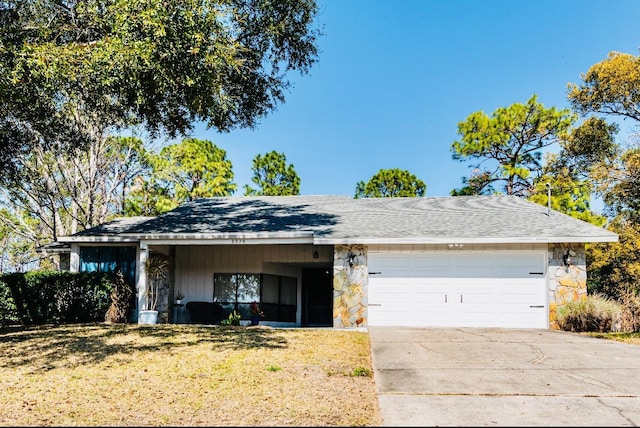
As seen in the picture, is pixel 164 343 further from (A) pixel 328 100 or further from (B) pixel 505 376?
(A) pixel 328 100

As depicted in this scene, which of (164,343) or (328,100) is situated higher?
(328,100)

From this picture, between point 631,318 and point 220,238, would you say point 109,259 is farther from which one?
point 631,318

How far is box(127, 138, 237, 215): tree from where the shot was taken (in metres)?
30.2

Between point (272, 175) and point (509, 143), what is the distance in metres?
14.3

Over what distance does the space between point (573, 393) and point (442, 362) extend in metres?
2.20

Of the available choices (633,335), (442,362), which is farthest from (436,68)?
(442,362)

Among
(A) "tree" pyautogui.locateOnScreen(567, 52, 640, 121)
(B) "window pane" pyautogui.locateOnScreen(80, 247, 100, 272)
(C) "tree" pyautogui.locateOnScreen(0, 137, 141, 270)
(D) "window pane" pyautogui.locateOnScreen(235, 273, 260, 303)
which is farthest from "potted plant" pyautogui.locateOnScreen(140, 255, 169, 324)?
(A) "tree" pyautogui.locateOnScreen(567, 52, 640, 121)

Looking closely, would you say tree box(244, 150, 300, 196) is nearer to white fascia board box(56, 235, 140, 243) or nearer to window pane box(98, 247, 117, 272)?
window pane box(98, 247, 117, 272)

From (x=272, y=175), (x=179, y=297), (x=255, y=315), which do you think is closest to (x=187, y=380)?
(x=255, y=315)

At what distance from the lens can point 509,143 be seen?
2941cm

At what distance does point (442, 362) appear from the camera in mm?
7910

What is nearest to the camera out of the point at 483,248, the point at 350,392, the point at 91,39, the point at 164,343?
the point at 350,392

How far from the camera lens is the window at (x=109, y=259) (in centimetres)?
1611

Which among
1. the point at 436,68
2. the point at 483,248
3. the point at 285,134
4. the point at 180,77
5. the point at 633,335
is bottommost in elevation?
the point at 633,335
